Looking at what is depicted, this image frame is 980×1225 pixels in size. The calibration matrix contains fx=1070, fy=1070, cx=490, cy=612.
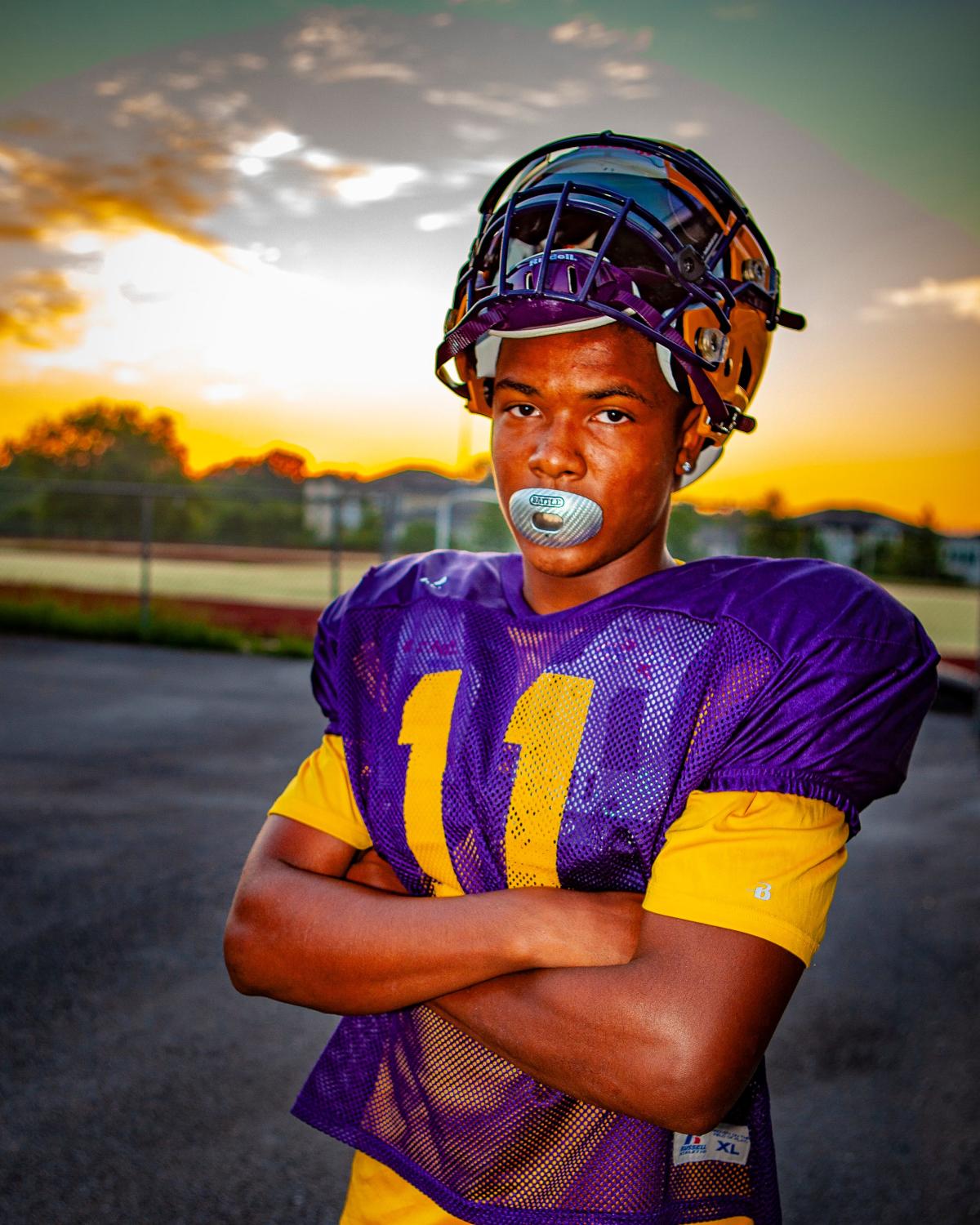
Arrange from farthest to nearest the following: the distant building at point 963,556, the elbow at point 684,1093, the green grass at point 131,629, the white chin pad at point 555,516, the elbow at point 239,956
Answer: the distant building at point 963,556 → the green grass at point 131,629 → the elbow at point 239,956 → the white chin pad at point 555,516 → the elbow at point 684,1093

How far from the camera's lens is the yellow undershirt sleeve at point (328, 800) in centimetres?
168

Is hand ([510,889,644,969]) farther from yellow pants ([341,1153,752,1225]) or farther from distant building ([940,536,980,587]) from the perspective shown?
distant building ([940,536,980,587])

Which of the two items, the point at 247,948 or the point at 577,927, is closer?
the point at 577,927

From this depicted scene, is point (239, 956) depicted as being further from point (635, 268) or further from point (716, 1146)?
point (635, 268)

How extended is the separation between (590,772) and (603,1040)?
338 mm

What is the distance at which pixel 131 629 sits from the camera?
1476 cm

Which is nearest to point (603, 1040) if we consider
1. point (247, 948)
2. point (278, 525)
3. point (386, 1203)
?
point (386, 1203)

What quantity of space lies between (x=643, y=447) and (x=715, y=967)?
72cm

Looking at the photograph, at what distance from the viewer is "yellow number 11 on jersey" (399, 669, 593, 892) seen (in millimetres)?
1463

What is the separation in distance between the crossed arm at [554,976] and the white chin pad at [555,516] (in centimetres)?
49

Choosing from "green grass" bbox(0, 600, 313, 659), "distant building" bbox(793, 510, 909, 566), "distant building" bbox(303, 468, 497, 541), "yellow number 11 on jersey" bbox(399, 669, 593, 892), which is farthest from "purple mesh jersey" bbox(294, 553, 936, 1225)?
"distant building" bbox(793, 510, 909, 566)

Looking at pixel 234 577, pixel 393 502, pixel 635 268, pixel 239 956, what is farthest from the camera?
pixel 234 577

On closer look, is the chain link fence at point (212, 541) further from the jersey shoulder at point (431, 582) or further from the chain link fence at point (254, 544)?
the jersey shoulder at point (431, 582)

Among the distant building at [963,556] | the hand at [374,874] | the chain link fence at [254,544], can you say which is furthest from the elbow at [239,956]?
the distant building at [963,556]
